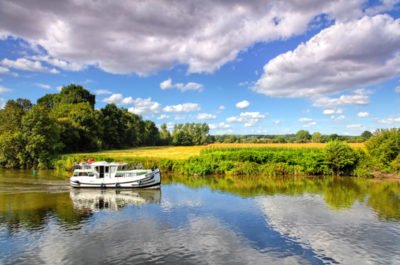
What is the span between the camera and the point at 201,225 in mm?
22266

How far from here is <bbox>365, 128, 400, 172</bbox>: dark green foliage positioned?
4494 cm

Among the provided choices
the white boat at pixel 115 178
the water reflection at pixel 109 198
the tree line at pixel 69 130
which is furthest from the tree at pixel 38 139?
the water reflection at pixel 109 198

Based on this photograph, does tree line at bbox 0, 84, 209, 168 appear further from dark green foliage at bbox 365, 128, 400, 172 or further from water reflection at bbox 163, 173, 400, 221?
dark green foliage at bbox 365, 128, 400, 172

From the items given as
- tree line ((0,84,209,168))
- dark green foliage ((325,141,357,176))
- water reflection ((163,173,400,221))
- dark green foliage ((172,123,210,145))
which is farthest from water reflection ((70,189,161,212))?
dark green foliage ((172,123,210,145))

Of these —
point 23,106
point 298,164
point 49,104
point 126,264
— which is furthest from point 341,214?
point 49,104

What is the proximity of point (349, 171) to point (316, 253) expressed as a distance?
118ft

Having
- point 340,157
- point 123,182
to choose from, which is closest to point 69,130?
point 123,182

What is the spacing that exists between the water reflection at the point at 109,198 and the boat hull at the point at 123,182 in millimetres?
781

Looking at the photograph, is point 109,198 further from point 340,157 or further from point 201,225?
point 340,157

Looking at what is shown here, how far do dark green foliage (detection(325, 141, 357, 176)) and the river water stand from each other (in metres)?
9.90

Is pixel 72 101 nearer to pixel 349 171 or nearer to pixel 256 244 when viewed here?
pixel 349 171

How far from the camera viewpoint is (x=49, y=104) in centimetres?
10350

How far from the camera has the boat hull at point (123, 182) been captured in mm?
38031

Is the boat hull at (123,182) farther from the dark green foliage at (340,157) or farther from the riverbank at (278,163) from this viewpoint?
the dark green foliage at (340,157)
